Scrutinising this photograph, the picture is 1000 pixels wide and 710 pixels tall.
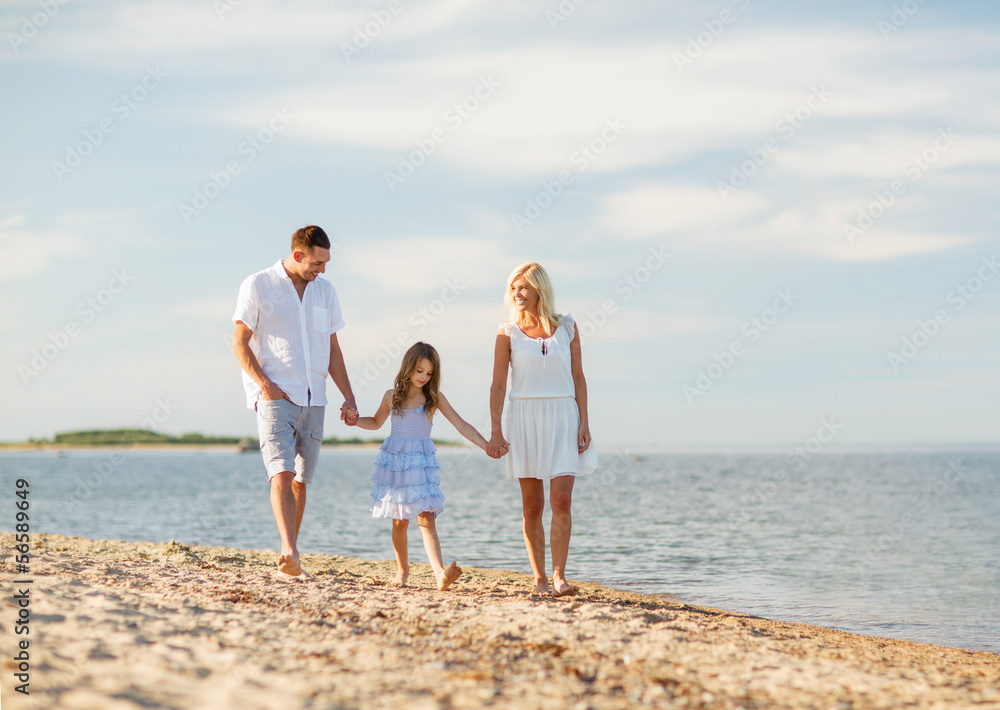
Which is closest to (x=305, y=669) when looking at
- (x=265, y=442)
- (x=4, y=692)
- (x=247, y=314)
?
(x=4, y=692)

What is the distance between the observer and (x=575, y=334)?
17.9 feet

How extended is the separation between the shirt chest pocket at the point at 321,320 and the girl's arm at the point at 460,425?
0.92m

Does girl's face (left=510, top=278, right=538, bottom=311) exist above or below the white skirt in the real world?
above

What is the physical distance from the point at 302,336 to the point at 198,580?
1.69 meters

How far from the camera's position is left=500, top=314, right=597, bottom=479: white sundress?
527 centimetres

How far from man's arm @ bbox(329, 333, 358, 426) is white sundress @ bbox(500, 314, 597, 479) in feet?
3.72

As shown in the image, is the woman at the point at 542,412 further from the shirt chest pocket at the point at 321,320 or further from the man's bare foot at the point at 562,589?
the shirt chest pocket at the point at 321,320

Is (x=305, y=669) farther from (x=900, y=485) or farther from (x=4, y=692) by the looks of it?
(x=900, y=485)

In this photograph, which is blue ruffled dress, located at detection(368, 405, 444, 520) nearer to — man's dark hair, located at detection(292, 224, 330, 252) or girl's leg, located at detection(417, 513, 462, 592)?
girl's leg, located at detection(417, 513, 462, 592)

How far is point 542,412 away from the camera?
17.5 ft

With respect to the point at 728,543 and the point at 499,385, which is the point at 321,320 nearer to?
the point at 499,385

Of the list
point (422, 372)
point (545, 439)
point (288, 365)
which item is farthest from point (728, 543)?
point (288, 365)
